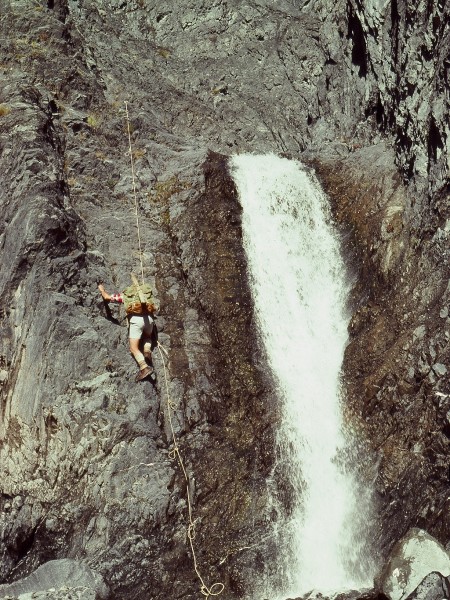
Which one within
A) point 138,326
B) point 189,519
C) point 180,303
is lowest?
point 189,519

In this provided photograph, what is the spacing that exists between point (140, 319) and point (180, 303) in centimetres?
187

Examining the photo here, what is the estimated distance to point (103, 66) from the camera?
26.1 meters

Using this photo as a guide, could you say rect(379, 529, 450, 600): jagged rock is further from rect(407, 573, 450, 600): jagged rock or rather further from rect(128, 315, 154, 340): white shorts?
rect(128, 315, 154, 340): white shorts

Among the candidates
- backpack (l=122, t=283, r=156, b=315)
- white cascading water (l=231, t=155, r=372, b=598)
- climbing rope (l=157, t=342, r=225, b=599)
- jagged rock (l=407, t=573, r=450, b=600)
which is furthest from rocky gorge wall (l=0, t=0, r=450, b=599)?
jagged rock (l=407, t=573, r=450, b=600)

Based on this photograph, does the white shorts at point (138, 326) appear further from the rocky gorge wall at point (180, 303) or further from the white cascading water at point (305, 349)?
the white cascading water at point (305, 349)

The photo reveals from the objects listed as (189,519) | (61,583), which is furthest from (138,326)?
(61,583)

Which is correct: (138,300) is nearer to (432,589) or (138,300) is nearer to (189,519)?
(189,519)

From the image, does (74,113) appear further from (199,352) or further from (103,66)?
(199,352)

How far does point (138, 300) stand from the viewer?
51.3 ft

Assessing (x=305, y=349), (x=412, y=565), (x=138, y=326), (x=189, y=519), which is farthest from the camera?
(x=305, y=349)

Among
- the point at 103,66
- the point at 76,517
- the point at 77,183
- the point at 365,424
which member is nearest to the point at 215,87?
the point at 103,66

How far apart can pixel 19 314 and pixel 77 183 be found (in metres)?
5.46

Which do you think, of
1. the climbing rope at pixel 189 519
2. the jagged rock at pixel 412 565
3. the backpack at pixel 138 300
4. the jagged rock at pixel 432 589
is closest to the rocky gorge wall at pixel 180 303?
the climbing rope at pixel 189 519

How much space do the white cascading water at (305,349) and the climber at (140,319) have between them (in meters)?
3.19
